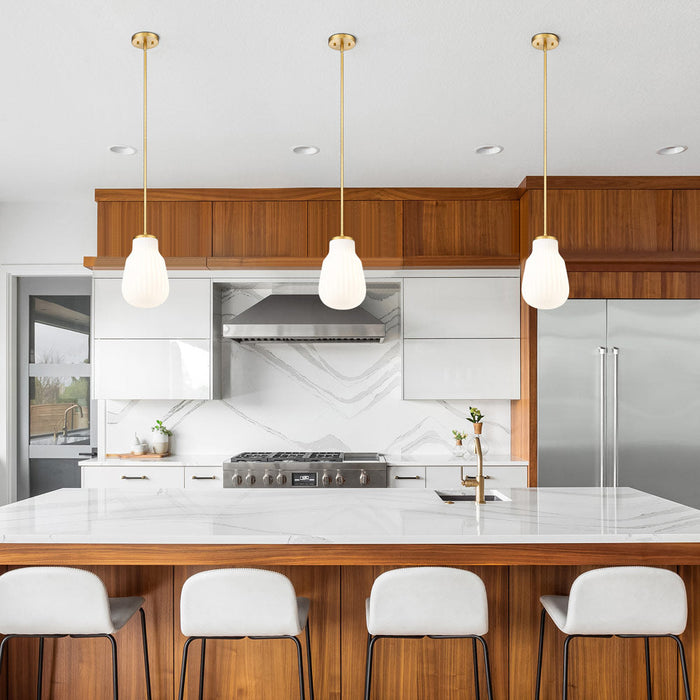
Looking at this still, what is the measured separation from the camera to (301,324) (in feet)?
13.7

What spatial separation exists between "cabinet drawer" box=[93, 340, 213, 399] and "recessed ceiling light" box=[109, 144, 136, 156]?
1227mm

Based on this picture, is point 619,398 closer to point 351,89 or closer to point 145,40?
point 351,89

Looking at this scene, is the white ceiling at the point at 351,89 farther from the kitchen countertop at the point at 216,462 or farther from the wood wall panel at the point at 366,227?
the kitchen countertop at the point at 216,462

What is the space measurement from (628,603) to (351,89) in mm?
2239

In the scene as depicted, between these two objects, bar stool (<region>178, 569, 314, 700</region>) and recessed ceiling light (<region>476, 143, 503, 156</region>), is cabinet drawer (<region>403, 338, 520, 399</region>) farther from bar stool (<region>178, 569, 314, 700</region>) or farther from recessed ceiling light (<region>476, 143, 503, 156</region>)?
bar stool (<region>178, 569, 314, 700</region>)

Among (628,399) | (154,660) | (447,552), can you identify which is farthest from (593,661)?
(628,399)

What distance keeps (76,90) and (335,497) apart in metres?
2.09

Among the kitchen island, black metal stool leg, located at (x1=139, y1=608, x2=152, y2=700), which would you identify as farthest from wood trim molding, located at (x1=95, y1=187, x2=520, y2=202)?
black metal stool leg, located at (x1=139, y1=608, x2=152, y2=700)

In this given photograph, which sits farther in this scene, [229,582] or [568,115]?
[568,115]

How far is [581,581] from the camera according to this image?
79.5 inches

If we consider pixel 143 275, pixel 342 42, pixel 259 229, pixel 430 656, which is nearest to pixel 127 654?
pixel 430 656

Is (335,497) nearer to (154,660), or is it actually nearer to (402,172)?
Answer: (154,660)

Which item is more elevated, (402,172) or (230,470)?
(402,172)

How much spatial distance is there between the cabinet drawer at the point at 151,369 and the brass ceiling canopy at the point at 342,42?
2305mm
